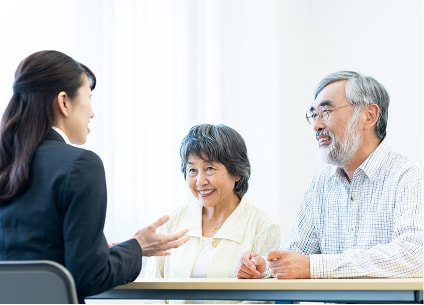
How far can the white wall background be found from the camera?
12.1 feet

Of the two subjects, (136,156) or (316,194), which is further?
(136,156)

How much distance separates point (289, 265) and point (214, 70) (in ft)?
7.86

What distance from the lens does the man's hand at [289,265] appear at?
226 cm

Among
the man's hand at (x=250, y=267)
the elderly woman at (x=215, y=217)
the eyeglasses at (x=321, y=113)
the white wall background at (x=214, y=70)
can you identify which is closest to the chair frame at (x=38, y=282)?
the man's hand at (x=250, y=267)

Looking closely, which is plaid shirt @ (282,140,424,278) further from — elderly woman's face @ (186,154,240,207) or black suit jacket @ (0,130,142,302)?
black suit jacket @ (0,130,142,302)

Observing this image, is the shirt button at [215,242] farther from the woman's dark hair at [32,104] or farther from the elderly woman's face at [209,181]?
the woman's dark hair at [32,104]

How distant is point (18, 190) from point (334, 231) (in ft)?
4.45

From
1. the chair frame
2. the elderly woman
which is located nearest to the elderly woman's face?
the elderly woman

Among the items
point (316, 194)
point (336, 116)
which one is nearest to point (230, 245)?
point (316, 194)

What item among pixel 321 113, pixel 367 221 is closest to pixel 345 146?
pixel 321 113

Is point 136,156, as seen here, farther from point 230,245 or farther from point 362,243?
point 362,243

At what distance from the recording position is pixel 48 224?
1842 millimetres

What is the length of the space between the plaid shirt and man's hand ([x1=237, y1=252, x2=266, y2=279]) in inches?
8.7

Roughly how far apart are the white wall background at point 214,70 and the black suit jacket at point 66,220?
1508 millimetres
